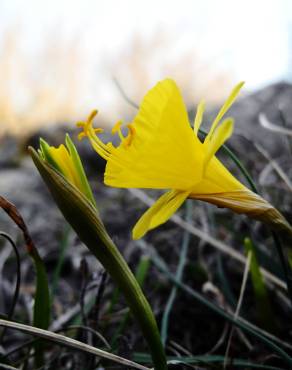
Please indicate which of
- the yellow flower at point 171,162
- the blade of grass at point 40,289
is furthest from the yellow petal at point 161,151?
the blade of grass at point 40,289

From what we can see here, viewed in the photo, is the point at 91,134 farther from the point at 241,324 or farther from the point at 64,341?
the point at 241,324

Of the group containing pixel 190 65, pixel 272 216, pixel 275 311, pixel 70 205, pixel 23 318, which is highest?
pixel 190 65

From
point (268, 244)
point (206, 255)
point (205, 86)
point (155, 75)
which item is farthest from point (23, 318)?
point (155, 75)

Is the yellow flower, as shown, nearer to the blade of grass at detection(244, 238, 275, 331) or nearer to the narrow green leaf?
the narrow green leaf

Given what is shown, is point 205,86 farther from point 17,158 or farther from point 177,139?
point 177,139


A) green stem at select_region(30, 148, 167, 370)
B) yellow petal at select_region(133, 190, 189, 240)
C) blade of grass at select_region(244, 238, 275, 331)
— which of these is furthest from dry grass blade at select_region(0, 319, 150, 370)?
blade of grass at select_region(244, 238, 275, 331)

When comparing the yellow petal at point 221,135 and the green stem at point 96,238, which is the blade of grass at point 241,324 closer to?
the green stem at point 96,238
